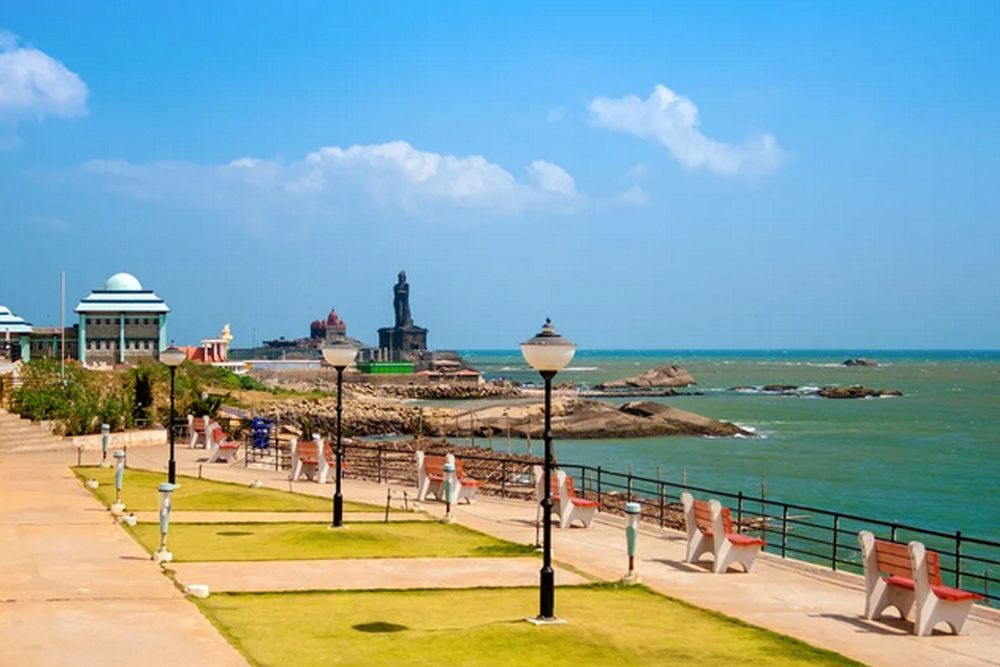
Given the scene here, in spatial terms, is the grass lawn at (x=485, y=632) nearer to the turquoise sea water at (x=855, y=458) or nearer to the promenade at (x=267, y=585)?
the promenade at (x=267, y=585)

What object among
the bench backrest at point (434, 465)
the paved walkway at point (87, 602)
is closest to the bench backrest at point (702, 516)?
the paved walkway at point (87, 602)

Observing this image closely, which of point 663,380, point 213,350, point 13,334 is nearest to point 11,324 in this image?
point 13,334

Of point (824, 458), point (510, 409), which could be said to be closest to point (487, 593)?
point (824, 458)

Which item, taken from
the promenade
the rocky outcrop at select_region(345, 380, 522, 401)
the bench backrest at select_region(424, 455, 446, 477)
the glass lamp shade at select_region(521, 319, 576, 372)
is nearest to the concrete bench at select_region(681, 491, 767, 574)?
the promenade

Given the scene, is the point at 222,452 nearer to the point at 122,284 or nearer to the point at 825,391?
the point at 122,284

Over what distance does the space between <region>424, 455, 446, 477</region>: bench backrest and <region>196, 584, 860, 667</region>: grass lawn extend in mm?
10393

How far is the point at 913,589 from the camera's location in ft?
46.8

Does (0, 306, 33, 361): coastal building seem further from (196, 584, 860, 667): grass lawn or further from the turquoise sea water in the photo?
(196, 584, 860, 667): grass lawn

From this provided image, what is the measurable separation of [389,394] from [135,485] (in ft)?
357

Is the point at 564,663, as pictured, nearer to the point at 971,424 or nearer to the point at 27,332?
the point at 27,332

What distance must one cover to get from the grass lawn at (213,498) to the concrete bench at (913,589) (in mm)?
11739

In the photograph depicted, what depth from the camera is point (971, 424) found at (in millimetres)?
87000

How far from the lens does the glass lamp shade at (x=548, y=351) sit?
1397 centimetres

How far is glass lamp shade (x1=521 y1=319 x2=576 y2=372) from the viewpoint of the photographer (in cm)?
1397
